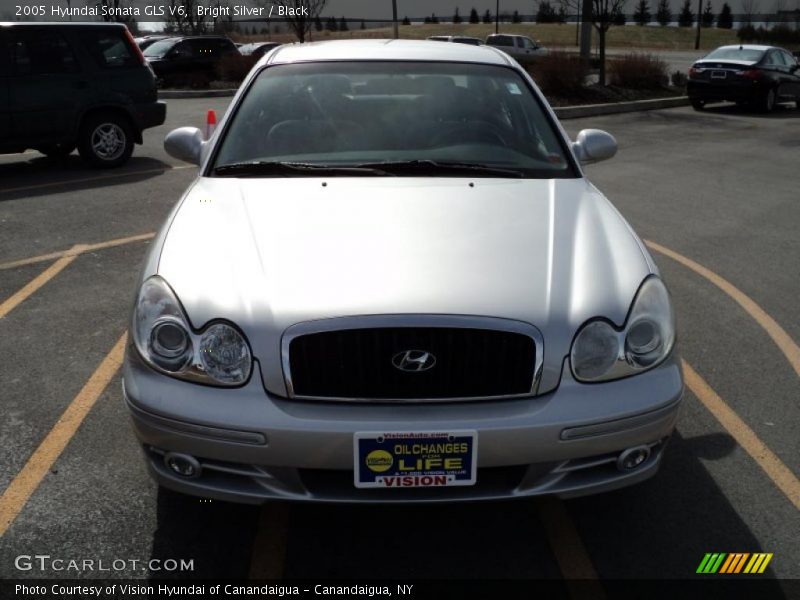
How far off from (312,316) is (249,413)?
347mm

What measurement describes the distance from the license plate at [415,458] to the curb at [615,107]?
14988mm

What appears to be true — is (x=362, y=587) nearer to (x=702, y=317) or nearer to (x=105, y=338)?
(x=105, y=338)

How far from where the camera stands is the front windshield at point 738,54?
1855cm

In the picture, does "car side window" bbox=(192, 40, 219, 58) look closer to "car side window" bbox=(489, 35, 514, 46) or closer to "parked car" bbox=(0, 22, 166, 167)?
"parked car" bbox=(0, 22, 166, 167)

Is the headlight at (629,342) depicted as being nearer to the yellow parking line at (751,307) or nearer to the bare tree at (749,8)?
the yellow parking line at (751,307)

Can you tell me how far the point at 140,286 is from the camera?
302 centimetres

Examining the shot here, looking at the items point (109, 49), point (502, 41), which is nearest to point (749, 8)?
point (502, 41)

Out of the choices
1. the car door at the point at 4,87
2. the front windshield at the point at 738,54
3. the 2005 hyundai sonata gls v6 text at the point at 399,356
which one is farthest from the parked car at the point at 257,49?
the 2005 hyundai sonata gls v6 text at the point at 399,356

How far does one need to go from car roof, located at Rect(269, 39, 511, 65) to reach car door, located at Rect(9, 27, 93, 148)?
6291 millimetres

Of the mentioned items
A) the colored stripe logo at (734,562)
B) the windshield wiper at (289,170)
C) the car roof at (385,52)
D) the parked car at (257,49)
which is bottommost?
the parked car at (257,49)

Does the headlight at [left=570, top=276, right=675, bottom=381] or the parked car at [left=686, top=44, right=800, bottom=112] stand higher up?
the headlight at [left=570, top=276, right=675, bottom=381]

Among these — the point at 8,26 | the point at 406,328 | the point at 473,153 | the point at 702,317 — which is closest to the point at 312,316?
the point at 406,328

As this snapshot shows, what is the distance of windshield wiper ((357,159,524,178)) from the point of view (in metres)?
3.78

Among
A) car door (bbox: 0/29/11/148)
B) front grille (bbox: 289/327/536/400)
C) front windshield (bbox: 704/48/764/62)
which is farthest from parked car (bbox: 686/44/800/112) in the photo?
front grille (bbox: 289/327/536/400)
